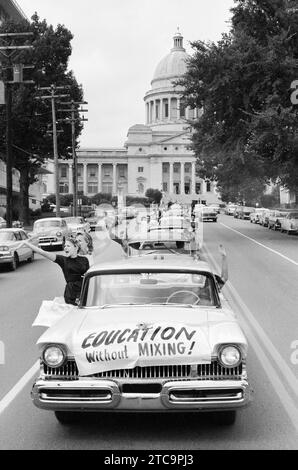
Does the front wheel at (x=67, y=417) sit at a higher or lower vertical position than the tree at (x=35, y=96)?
lower

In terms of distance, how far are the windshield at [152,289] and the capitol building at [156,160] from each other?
15291 cm

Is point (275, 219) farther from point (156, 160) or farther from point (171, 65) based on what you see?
point (171, 65)

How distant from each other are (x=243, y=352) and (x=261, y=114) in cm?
2813

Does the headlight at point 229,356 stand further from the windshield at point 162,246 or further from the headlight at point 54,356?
the windshield at point 162,246

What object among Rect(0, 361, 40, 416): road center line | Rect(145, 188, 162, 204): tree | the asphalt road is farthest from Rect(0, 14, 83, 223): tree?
Rect(145, 188, 162, 204): tree

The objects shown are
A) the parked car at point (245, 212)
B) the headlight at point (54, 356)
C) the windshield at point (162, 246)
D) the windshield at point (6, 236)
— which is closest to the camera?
the headlight at point (54, 356)

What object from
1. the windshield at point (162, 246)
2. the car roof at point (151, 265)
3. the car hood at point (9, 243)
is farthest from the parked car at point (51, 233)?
the car roof at point (151, 265)

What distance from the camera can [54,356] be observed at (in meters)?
5.86

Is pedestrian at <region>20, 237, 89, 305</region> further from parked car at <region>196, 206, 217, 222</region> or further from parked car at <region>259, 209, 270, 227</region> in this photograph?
parked car at <region>196, 206, 217, 222</region>

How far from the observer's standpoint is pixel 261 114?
32844 mm

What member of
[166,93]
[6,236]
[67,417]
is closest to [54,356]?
[67,417]

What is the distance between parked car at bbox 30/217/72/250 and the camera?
105ft

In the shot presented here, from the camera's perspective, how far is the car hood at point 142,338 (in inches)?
224

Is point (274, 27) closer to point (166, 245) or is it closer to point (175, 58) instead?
point (166, 245)
